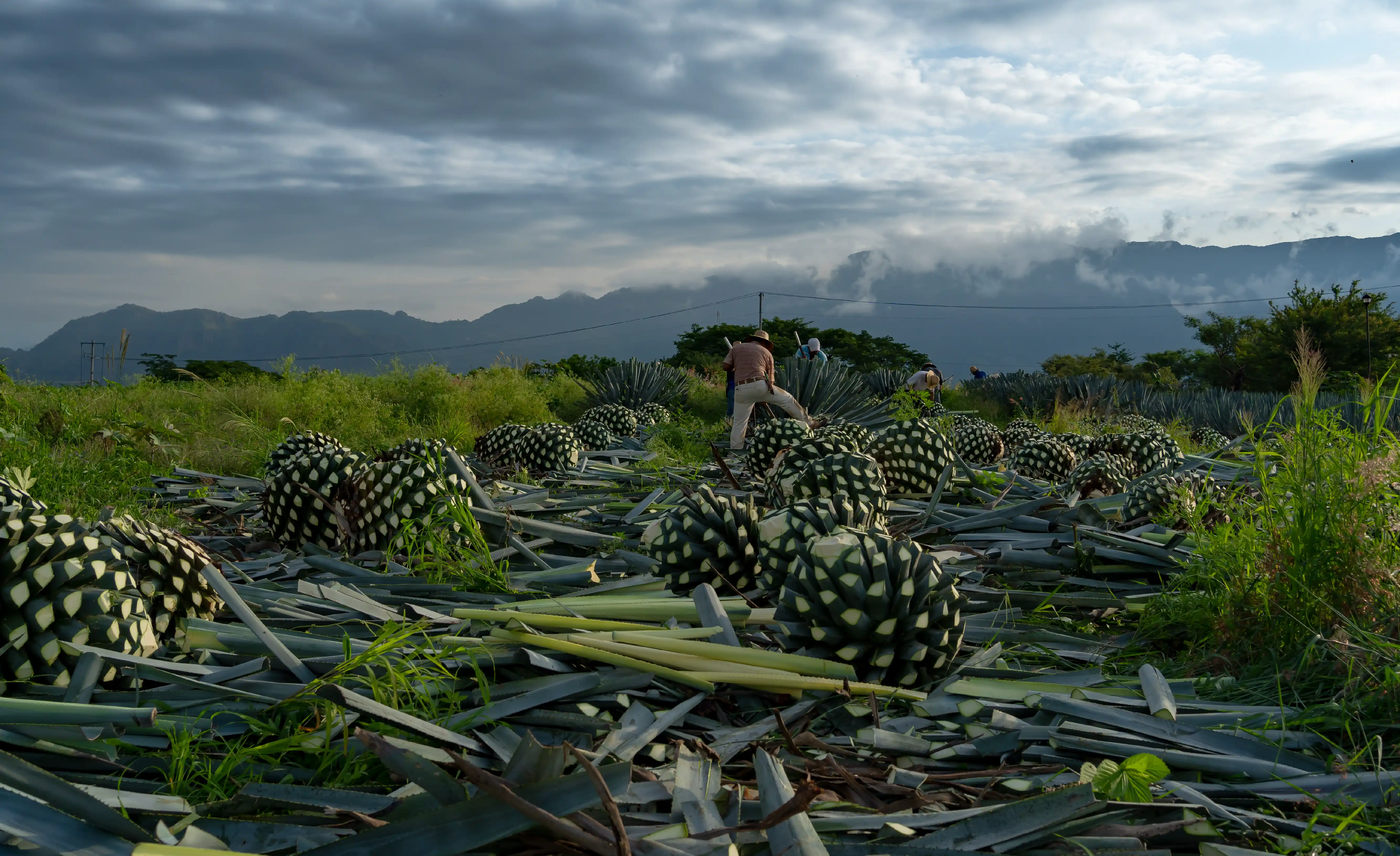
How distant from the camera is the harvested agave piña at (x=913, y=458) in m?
5.50

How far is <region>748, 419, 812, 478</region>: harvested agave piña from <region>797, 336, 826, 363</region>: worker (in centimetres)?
676

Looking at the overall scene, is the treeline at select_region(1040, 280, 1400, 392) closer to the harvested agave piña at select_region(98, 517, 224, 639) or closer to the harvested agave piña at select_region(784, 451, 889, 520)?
the harvested agave piña at select_region(784, 451, 889, 520)

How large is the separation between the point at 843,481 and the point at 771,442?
2092 mm

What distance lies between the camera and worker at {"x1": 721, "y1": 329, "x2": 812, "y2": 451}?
10289 millimetres

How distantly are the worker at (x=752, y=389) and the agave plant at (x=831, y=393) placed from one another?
11.2 inches

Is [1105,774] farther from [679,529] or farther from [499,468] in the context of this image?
[499,468]

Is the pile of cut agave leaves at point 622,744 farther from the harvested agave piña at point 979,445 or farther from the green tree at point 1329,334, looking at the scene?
the green tree at point 1329,334

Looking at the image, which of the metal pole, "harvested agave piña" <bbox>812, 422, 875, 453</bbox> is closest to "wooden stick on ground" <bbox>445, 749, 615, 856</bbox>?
"harvested agave piña" <bbox>812, 422, 875, 453</bbox>

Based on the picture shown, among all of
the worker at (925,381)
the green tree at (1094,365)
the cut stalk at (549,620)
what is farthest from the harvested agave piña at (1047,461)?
the green tree at (1094,365)

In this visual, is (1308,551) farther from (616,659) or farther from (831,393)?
(831,393)

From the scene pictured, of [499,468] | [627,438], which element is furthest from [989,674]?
[627,438]

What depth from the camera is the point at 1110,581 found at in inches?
141

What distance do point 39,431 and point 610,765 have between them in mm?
8236

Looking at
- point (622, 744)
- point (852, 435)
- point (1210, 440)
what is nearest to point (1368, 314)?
point (1210, 440)
